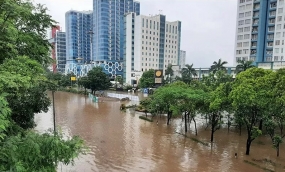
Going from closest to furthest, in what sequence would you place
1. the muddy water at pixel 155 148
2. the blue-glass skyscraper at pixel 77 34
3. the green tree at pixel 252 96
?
the green tree at pixel 252 96
the muddy water at pixel 155 148
the blue-glass skyscraper at pixel 77 34

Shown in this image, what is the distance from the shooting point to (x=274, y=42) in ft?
151

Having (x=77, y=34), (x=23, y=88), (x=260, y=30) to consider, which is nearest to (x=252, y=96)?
(x=23, y=88)

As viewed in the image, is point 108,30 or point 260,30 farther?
point 108,30

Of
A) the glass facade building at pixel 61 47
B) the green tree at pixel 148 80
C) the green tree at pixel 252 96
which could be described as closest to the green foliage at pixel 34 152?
the green tree at pixel 252 96

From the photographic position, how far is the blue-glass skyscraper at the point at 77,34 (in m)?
100

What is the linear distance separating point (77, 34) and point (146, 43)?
43359 millimetres

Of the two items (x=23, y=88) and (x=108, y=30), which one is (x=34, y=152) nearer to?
(x=23, y=88)

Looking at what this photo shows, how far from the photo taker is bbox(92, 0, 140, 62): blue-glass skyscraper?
86812 mm

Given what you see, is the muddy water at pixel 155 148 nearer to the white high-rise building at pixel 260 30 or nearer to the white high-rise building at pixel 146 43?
the white high-rise building at pixel 260 30

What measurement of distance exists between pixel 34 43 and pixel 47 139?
17.5ft

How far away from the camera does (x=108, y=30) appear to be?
88.1 m

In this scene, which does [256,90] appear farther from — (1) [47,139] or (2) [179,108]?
(1) [47,139]

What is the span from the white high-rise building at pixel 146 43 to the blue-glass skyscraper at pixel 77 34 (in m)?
34.5

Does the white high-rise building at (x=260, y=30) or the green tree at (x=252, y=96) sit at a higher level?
the white high-rise building at (x=260, y=30)
